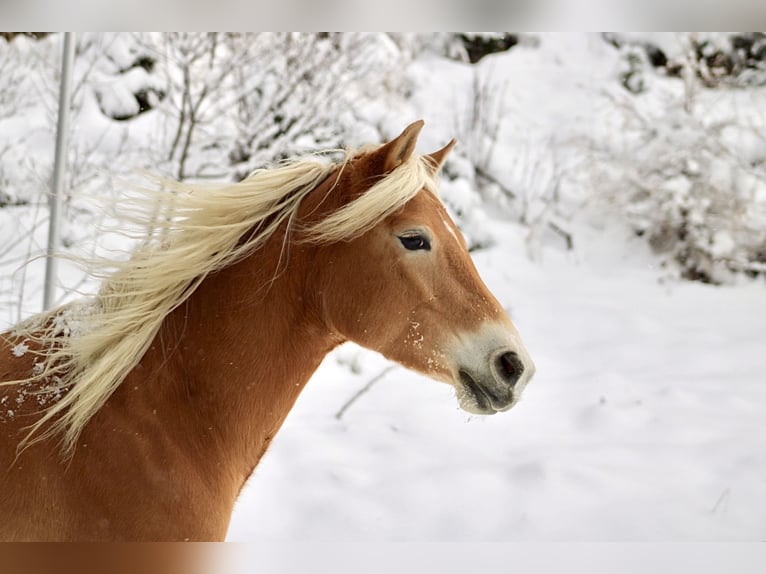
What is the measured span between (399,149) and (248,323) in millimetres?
466

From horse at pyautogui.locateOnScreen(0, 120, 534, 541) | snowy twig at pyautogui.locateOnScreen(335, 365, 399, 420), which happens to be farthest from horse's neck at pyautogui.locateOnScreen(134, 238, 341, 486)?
snowy twig at pyautogui.locateOnScreen(335, 365, 399, 420)

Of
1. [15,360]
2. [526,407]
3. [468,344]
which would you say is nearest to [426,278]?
[468,344]

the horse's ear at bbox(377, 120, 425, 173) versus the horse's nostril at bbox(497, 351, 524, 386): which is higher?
the horse's ear at bbox(377, 120, 425, 173)

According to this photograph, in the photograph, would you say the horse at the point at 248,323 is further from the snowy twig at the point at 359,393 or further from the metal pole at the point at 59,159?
the snowy twig at the point at 359,393

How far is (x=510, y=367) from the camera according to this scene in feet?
4.68

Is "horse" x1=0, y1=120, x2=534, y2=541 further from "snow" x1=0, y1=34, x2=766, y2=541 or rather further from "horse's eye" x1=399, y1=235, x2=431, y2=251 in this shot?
"snow" x1=0, y1=34, x2=766, y2=541

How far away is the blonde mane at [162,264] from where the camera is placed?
1.38 m

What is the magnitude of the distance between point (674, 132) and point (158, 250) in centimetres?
443

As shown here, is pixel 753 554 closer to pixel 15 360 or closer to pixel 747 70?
pixel 15 360

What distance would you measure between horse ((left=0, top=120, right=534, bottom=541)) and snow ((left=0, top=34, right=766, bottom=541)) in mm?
1206

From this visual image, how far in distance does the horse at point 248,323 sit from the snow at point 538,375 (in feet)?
3.96

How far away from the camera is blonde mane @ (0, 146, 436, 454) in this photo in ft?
4.52

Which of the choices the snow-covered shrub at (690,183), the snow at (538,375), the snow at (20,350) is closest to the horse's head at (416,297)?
the snow at (20,350)

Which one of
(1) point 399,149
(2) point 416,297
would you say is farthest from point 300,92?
(2) point 416,297
